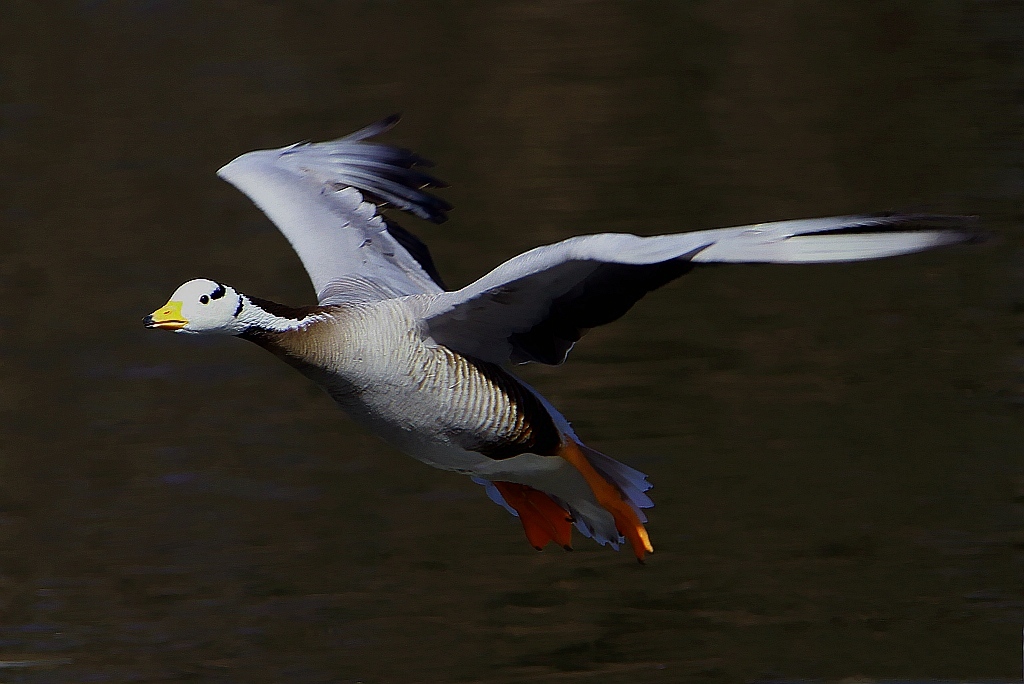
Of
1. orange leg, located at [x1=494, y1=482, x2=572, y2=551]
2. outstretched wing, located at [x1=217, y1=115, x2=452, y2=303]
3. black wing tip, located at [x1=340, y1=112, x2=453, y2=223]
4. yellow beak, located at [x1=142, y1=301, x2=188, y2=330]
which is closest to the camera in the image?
yellow beak, located at [x1=142, y1=301, x2=188, y2=330]

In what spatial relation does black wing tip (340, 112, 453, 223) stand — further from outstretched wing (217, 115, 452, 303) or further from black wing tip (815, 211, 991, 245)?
black wing tip (815, 211, 991, 245)

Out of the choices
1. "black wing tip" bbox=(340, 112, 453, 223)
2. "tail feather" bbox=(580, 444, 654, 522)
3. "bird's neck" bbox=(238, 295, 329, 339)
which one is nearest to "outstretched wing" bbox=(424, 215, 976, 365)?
"bird's neck" bbox=(238, 295, 329, 339)

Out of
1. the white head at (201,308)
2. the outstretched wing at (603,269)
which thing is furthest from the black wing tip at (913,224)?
the white head at (201,308)

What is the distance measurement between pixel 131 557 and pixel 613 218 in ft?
16.2

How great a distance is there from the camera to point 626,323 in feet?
31.6

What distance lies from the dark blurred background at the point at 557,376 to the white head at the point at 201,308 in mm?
1762

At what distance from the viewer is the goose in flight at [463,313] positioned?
4.64m

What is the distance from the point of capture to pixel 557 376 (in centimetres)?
903

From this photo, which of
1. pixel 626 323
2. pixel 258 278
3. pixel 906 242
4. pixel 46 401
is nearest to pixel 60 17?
pixel 258 278

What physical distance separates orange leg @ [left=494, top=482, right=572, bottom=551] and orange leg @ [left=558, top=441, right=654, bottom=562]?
316 mm

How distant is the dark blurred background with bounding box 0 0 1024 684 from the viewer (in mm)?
6664

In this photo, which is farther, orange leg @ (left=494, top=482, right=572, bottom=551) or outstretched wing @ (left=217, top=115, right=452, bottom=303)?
outstretched wing @ (left=217, top=115, right=452, bottom=303)

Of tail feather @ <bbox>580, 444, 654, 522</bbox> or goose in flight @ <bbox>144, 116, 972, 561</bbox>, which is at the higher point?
goose in flight @ <bbox>144, 116, 972, 561</bbox>

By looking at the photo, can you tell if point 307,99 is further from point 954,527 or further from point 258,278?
point 954,527
